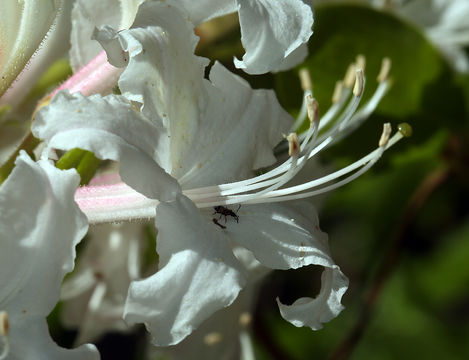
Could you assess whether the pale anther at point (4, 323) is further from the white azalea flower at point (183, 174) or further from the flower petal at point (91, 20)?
the flower petal at point (91, 20)

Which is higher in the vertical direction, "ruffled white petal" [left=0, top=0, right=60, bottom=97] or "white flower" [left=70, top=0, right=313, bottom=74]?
"ruffled white petal" [left=0, top=0, right=60, bottom=97]

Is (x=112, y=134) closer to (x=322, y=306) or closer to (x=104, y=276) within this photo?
(x=322, y=306)

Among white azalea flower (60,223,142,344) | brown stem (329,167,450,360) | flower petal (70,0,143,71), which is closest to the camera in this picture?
flower petal (70,0,143,71)

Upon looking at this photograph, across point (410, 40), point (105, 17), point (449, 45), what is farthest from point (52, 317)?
point (449, 45)

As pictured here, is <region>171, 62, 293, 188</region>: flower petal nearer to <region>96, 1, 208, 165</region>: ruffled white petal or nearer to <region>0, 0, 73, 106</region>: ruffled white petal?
<region>96, 1, 208, 165</region>: ruffled white petal

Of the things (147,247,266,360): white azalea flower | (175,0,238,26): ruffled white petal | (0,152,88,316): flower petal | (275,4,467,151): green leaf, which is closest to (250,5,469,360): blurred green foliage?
(275,4,467,151): green leaf

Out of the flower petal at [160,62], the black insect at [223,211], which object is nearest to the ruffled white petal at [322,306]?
the black insect at [223,211]
